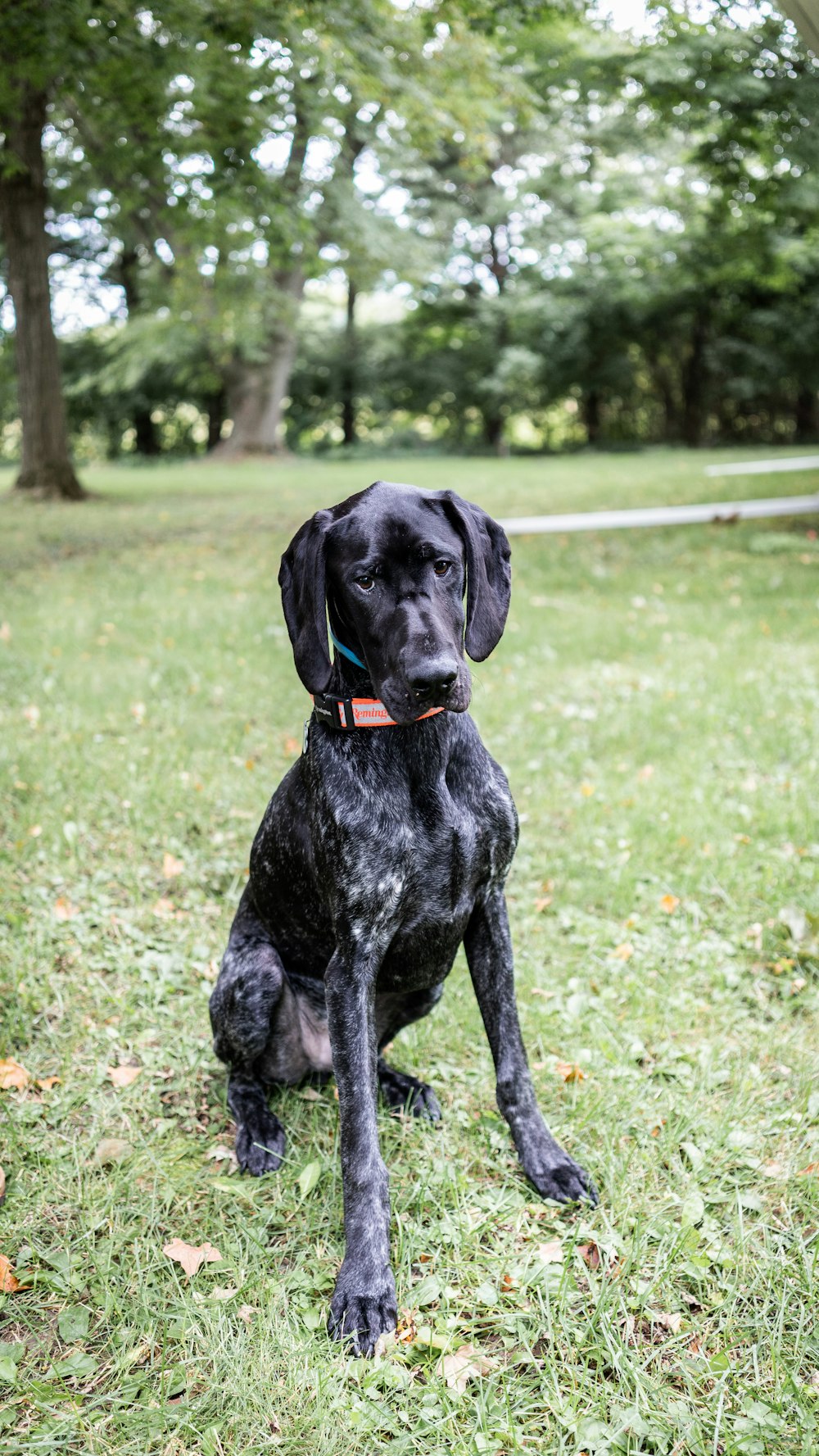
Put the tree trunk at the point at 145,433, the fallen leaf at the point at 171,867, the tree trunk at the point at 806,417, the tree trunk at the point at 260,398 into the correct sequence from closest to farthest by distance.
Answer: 1. the fallen leaf at the point at 171,867
2. the tree trunk at the point at 260,398
3. the tree trunk at the point at 806,417
4. the tree trunk at the point at 145,433

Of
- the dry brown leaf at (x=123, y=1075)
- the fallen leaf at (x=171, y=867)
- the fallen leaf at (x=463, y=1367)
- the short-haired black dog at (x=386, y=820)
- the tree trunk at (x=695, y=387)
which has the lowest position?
the fallen leaf at (x=463, y=1367)

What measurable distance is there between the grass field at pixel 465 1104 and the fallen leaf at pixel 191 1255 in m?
0.03

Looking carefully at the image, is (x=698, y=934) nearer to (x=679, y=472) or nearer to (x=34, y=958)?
(x=34, y=958)

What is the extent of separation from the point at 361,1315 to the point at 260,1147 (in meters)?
0.66

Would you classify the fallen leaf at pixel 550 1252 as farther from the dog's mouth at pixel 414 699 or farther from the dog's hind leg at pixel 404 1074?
the dog's mouth at pixel 414 699

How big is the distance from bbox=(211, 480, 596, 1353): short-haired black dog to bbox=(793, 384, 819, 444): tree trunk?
33.1 m

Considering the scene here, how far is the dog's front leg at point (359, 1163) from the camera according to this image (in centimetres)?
233

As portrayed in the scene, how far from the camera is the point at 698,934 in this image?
13.1 feet

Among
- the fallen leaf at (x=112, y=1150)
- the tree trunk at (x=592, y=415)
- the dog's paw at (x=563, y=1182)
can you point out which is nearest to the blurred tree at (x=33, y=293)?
the fallen leaf at (x=112, y=1150)

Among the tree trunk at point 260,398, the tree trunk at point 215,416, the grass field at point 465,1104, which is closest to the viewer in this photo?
the grass field at point 465,1104

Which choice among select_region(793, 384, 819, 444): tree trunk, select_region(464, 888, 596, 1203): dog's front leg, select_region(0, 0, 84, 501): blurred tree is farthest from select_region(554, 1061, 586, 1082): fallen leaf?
select_region(793, 384, 819, 444): tree trunk

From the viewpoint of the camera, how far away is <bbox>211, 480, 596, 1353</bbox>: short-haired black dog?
233 centimetres

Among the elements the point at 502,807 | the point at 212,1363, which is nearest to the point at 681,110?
the point at 502,807

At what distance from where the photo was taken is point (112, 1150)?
2.89 m
